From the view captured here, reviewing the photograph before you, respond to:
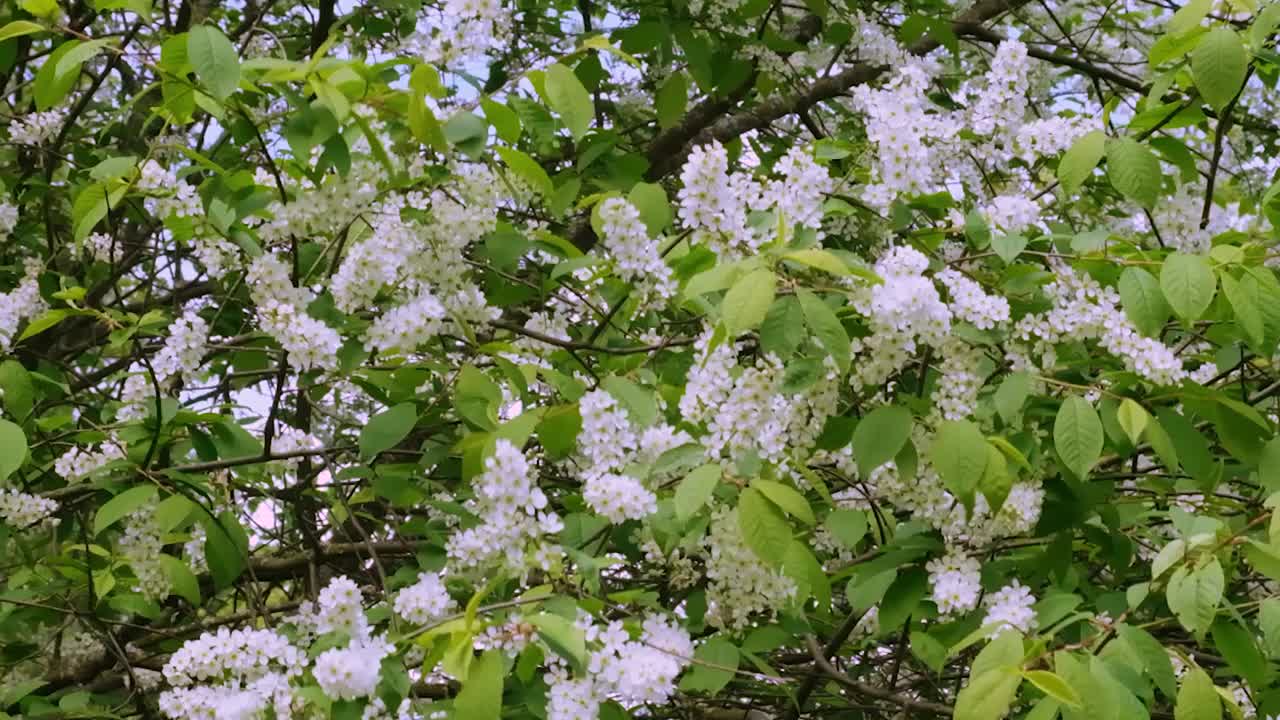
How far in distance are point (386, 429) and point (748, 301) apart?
0.91 m

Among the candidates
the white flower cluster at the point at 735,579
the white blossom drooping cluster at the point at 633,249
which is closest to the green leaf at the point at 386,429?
the white blossom drooping cluster at the point at 633,249

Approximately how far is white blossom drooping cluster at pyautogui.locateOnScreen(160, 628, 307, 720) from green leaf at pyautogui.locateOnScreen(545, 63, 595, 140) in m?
0.98

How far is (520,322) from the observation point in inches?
139

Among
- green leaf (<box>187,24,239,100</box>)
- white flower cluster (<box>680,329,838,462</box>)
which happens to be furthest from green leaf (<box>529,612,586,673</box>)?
green leaf (<box>187,24,239,100</box>)

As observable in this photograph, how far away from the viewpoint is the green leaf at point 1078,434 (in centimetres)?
203

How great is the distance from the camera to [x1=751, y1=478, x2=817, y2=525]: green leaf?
1.77 m

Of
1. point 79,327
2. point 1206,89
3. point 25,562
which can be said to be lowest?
point 25,562

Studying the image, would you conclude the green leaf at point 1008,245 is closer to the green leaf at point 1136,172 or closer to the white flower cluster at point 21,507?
the green leaf at point 1136,172

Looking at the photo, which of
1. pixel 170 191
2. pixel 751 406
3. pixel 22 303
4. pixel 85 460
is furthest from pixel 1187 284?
pixel 22 303

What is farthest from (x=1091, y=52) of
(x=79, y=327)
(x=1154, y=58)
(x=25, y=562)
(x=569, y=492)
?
(x=25, y=562)

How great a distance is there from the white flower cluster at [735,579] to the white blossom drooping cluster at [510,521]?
0.33 metres

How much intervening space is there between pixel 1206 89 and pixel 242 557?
212 centimetres

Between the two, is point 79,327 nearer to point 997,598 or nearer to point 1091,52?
point 997,598

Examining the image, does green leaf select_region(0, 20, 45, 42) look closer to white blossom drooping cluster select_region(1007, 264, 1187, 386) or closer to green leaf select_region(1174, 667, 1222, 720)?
Result: white blossom drooping cluster select_region(1007, 264, 1187, 386)
